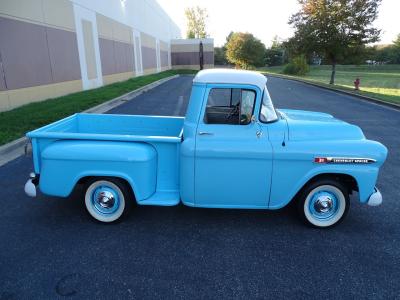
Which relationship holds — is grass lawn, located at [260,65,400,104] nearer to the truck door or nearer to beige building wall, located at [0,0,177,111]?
the truck door

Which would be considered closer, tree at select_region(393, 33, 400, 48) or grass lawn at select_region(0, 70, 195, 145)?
grass lawn at select_region(0, 70, 195, 145)

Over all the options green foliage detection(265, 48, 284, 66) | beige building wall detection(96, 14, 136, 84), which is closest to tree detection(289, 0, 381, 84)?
beige building wall detection(96, 14, 136, 84)

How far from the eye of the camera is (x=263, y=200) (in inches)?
158

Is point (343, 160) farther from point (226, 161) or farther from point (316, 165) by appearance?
point (226, 161)

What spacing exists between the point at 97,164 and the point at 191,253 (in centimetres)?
163

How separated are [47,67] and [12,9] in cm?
280

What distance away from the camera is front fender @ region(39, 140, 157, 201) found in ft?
12.7

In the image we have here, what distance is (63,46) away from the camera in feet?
49.5

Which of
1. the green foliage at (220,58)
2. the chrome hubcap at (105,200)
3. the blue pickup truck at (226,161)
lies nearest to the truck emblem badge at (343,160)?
the blue pickup truck at (226,161)

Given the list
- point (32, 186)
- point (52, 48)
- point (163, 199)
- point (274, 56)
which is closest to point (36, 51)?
point (52, 48)

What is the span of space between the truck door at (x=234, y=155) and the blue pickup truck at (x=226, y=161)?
1 cm

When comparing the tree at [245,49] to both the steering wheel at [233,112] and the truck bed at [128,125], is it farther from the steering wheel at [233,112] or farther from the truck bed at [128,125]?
the steering wheel at [233,112]

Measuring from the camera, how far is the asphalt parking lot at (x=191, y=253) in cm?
304

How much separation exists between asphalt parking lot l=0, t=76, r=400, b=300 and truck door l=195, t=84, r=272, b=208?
0.51 metres
